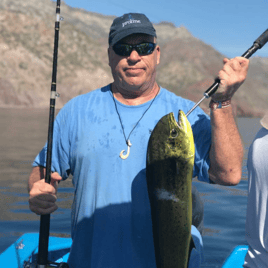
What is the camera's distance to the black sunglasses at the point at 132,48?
129 inches

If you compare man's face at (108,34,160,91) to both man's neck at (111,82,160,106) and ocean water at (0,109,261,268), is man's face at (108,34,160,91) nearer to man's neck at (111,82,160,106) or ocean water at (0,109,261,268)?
man's neck at (111,82,160,106)

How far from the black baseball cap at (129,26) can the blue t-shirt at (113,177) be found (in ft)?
1.62

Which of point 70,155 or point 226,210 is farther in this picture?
point 226,210

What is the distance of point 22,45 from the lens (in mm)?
106688

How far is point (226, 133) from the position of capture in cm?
288

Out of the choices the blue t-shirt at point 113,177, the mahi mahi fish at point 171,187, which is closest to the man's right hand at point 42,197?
the blue t-shirt at point 113,177

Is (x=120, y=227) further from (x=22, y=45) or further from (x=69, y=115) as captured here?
(x=22, y=45)

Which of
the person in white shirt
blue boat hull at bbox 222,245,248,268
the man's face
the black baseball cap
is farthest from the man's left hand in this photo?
blue boat hull at bbox 222,245,248,268

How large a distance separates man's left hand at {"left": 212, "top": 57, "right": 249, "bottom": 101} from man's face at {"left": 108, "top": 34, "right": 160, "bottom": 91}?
2.38 feet

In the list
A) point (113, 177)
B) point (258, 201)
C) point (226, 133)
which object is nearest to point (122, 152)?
point (113, 177)

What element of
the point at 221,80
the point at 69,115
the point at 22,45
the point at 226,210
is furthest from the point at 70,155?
the point at 22,45

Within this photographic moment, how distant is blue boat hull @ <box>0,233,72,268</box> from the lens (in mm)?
5125

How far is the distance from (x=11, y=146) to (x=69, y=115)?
22873mm

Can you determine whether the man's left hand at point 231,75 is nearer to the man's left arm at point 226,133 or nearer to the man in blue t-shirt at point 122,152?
the man's left arm at point 226,133
